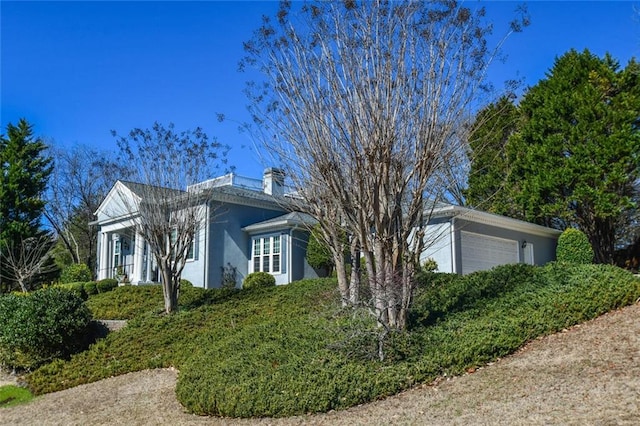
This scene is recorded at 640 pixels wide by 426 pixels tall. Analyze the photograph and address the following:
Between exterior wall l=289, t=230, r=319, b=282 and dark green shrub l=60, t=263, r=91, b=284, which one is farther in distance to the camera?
dark green shrub l=60, t=263, r=91, b=284

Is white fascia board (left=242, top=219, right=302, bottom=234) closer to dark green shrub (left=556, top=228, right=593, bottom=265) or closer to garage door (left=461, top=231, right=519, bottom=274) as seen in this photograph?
garage door (left=461, top=231, right=519, bottom=274)

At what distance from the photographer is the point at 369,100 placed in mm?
9008

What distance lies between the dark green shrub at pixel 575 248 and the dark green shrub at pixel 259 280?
32.2 feet

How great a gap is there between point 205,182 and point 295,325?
22.7 ft

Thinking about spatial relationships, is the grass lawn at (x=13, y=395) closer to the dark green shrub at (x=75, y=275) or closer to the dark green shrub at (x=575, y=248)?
the dark green shrub at (x=75, y=275)

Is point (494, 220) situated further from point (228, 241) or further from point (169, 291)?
point (169, 291)

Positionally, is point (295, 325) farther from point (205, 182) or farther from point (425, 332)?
point (205, 182)

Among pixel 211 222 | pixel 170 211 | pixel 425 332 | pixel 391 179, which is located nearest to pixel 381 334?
pixel 425 332

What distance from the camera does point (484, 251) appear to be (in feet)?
69.2

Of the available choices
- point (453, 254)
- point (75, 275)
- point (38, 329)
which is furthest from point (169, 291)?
point (75, 275)

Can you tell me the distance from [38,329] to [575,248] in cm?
1635

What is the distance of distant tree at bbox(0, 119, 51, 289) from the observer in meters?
27.1

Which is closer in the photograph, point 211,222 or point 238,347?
point 238,347

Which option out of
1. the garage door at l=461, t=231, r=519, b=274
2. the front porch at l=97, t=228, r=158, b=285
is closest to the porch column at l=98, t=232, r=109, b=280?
the front porch at l=97, t=228, r=158, b=285
